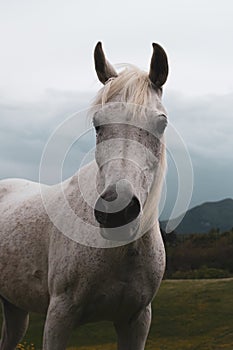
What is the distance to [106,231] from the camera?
12.3ft

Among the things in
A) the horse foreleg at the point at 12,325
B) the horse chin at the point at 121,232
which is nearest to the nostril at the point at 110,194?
the horse chin at the point at 121,232

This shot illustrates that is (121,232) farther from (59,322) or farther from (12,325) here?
(12,325)

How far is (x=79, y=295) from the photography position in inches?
173

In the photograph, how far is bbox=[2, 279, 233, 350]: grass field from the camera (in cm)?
2177

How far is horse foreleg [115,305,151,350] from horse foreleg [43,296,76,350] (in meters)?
0.53

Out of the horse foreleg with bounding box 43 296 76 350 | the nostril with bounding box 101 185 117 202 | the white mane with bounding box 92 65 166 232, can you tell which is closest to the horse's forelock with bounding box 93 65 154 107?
the white mane with bounding box 92 65 166 232

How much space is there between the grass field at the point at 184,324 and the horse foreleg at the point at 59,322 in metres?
16.0

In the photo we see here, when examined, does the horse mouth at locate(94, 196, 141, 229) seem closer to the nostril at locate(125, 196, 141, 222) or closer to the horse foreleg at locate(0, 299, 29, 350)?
the nostril at locate(125, 196, 141, 222)

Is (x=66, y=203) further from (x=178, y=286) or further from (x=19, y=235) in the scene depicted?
(x=178, y=286)

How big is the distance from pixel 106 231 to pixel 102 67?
144cm

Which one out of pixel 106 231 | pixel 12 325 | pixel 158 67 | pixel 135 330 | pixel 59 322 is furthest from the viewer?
pixel 12 325

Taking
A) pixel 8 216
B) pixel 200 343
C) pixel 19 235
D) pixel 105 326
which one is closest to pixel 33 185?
pixel 8 216

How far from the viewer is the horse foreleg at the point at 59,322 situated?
4434mm

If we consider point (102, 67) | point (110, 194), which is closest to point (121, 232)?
point (110, 194)
